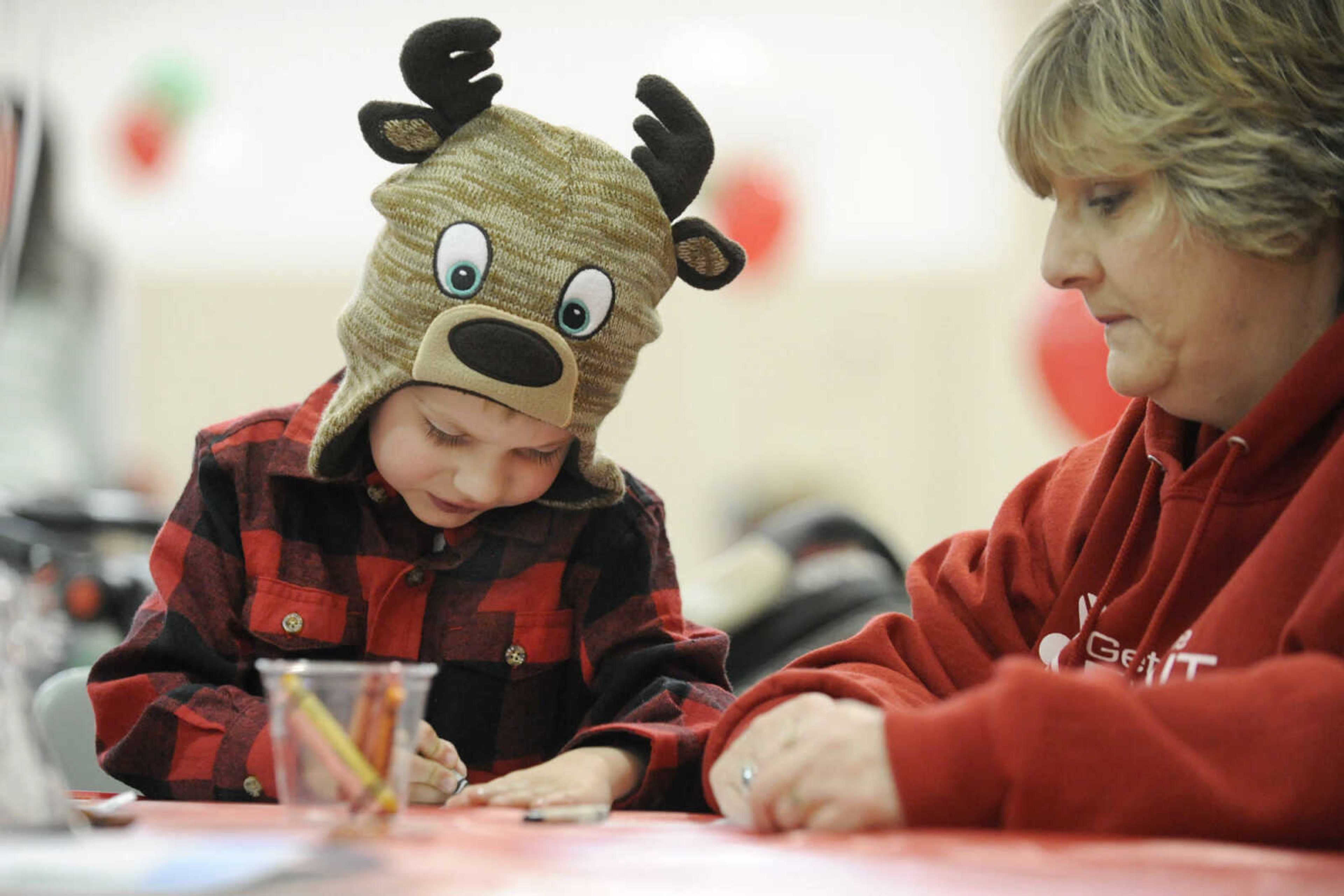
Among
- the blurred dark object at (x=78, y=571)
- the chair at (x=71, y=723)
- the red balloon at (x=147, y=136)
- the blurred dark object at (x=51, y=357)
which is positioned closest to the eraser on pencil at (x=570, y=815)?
the chair at (x=71, y=723)

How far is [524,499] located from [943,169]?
5.10 m

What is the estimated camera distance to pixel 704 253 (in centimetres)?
131

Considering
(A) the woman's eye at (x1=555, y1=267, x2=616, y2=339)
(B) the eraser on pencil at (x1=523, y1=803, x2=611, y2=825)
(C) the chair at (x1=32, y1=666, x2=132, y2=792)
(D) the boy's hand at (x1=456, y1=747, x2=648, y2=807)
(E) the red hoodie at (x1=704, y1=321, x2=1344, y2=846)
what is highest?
(A) the woman's eye at (x1=555, y1=267, x2=616, y2=339)

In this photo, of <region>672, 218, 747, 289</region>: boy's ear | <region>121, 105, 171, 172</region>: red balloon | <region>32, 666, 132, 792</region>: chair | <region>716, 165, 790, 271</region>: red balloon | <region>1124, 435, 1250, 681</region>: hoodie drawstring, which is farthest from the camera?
<region>121, 105, 171, 172</region>: red balloon

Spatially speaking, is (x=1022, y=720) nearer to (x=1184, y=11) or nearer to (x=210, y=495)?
(x=1184, y=11)

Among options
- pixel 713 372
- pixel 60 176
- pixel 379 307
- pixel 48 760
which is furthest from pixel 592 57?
pixel 48 760

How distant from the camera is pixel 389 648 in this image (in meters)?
1.34

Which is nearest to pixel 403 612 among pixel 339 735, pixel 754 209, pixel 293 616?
pixel 293 616

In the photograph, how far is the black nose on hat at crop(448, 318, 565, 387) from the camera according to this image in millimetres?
1192

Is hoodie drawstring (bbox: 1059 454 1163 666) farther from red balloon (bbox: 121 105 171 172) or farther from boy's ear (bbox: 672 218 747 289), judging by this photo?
red balloon (bbox: 121 105 171 172)

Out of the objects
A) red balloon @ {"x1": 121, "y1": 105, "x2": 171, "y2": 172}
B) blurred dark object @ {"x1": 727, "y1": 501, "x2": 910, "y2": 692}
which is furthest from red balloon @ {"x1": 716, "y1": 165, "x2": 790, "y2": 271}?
blurred dark object @ {"x1": 727, "y1": 501, "x2": 910, "y2": 692}

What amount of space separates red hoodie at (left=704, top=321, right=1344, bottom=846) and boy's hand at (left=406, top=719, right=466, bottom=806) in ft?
0.70

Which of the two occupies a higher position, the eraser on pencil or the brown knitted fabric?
the brown knitted fabric

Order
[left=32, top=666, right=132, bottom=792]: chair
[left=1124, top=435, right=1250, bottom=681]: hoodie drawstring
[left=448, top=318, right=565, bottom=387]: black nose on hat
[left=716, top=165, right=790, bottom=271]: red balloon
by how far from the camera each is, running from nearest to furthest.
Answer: [left=1124, top=435, right=1250, bottom=681]: hoodie drawstring
[left=448, top=318, right=565, bottom=387]: black nose on hat
[left=32, top=666, right=132, bottom=792]: chair
[left=716, top=165, right=790, bottom=271]: red balloon
